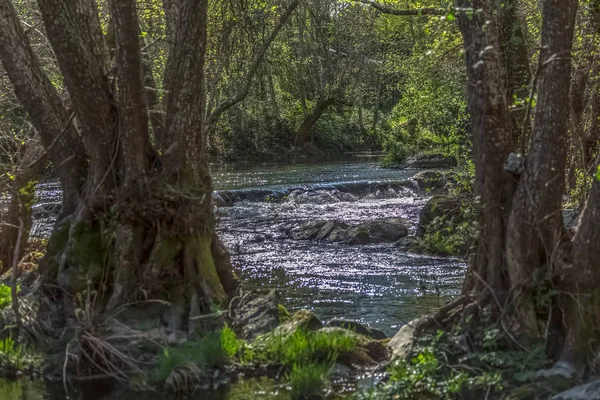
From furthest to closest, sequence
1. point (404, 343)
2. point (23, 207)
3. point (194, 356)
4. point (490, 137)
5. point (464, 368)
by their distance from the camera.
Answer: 1. point (23, 207)
2. point (404, 343)
3. point (194, 356)
4. point (490, 137)
5. point (464, 368)

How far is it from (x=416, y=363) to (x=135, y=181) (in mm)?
3614

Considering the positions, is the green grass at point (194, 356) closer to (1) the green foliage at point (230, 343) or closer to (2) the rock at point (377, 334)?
(1) the green foliage at point (230, 343)

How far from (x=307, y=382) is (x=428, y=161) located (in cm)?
2616

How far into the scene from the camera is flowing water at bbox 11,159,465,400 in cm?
1160

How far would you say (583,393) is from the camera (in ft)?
20.9

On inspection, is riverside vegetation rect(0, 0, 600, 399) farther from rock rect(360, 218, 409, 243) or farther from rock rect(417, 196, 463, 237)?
rock rect(360, 218, 409, 243)

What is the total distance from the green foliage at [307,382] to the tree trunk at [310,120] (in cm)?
3319

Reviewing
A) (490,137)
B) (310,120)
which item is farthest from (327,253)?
(310,120)

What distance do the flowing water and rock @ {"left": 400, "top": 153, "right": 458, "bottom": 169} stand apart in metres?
2.47

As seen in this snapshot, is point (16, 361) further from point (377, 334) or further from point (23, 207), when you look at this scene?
point (377, 334)

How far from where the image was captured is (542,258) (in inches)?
291

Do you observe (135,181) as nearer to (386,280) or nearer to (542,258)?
(542,258)

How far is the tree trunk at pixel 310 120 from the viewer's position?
40.4m

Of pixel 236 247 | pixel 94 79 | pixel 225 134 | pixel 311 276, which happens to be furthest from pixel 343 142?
pixel 94 79
